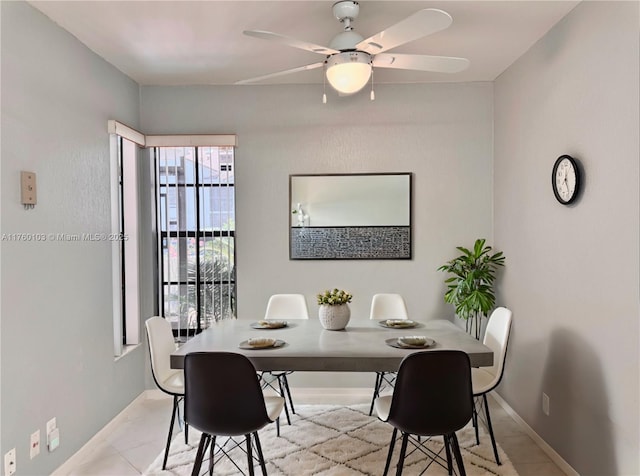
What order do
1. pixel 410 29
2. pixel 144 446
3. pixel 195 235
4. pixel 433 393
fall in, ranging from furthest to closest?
pixel 195 235 → pixel 144 446 → pixel 433 393 → pixel 410 29

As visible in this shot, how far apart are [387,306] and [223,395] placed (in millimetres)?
1744

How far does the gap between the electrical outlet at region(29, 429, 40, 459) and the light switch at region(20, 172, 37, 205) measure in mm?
1202

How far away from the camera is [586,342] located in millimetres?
2482

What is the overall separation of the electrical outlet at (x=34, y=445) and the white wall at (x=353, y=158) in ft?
6.03

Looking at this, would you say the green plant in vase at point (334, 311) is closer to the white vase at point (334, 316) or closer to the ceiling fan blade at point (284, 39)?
the white vase at point (334, 316)

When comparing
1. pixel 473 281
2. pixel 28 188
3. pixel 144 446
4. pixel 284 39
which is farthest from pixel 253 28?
pixel 144 446

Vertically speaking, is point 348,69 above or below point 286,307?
above

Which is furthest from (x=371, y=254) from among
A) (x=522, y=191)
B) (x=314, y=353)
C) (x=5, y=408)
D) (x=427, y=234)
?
(x=5, y=408)

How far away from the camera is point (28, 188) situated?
2.38m

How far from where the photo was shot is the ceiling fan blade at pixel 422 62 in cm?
242

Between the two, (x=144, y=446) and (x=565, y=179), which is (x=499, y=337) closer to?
(x=565, y=179)

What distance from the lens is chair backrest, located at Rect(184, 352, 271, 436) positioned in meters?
2.14

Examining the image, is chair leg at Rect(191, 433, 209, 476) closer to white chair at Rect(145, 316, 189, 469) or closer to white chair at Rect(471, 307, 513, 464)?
white chair at Rect(145, 316, 189, 469)

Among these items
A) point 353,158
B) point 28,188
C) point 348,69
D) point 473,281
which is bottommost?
point 473,281
